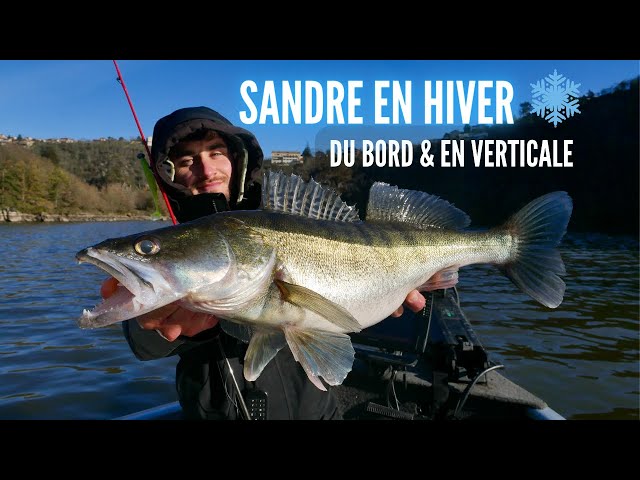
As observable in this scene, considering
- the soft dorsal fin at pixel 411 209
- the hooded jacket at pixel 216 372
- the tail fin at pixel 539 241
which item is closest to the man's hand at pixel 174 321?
the hooded jacket at pixel 216 372

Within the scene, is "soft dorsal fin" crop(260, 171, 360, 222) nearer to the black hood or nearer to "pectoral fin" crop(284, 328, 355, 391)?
"pectoral fin" crop(284, 328, 355, 391)

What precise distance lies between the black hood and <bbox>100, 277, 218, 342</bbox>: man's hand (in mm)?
1238

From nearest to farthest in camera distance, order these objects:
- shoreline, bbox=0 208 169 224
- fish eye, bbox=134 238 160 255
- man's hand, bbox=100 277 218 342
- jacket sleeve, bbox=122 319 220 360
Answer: fish eye, bbox=134 238 160 255, man's hand, bbox=100 277 218 342, jacket sleeve, bbox=122 319 220 360, shoreline, bbox=0 208 169 224

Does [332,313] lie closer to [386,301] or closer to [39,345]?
[386,301]

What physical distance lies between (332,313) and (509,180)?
171 feet

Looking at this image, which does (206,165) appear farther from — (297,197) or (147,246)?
(147,246)

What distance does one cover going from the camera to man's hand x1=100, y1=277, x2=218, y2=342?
7.59 ft

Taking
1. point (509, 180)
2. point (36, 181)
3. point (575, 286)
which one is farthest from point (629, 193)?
A: point (36, 181)

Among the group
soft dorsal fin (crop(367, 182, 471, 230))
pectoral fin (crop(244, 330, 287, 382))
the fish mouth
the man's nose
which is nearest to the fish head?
the fish mouth

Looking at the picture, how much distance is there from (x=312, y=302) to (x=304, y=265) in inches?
8.3

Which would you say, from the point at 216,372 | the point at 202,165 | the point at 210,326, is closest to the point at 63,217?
the point at 202,165

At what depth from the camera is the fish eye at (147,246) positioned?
2.01 meters

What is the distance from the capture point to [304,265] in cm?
231

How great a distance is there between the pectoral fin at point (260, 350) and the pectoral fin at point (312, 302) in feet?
0.74
